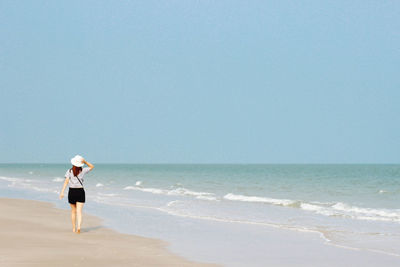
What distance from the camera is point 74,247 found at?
932cm

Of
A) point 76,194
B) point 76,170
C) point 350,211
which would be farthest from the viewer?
point 350,211

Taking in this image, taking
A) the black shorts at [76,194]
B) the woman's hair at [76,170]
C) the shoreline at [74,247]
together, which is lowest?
the shoreline at [74,247]

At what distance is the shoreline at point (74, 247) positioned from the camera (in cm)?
797

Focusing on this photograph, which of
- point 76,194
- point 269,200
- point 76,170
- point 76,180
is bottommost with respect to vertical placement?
point 269,200

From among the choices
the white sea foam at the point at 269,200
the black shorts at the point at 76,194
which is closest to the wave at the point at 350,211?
the white sea foam at the point at 269,200

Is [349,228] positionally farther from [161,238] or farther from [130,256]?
[130,256]

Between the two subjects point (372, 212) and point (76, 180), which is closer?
point (76, 180)

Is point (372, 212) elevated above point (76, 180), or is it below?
below

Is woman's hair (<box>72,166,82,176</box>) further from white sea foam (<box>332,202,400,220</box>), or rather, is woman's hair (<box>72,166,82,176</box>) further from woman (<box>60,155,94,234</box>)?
white sea foam (<box>332,202,400,220</box>)

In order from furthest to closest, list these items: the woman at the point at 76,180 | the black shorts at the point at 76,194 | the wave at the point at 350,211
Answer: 1. the wave at the point at 350,211
2. the black shorts at the point at 76,194
3. the woman at the point at 76,180

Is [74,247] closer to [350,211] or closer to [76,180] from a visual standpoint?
[76,180]

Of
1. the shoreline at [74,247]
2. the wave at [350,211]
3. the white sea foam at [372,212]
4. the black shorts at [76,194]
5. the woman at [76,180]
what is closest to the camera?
the shoreline at [74,247]

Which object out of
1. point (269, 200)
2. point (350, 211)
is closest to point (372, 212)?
point (350, 211)

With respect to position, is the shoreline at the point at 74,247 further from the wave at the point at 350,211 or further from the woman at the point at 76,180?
the wave at the point at 350,211
